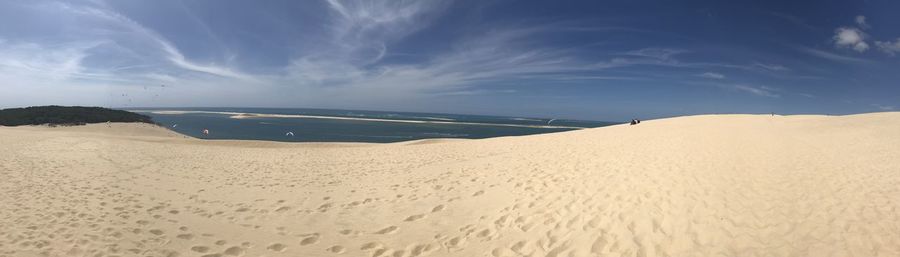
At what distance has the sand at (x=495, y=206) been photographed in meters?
6.46

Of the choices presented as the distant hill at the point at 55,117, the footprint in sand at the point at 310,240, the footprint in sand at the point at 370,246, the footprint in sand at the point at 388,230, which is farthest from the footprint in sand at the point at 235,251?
the distant hill at the point at 55,117

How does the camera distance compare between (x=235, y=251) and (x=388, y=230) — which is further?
(x=388, y=230)

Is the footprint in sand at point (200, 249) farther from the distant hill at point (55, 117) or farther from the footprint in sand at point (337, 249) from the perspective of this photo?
the distant hill at point (55, 117)

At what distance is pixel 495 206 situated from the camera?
29.5 feet

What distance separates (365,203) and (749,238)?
25.7ft

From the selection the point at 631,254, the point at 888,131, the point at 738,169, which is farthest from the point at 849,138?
the point at 631,254

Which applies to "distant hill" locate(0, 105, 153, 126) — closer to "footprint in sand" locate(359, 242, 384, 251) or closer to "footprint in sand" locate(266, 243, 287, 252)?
"footprint in sand" locate(266, 243, 287, 252)

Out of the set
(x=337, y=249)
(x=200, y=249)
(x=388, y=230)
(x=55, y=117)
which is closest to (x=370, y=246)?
(x=337, y=249)

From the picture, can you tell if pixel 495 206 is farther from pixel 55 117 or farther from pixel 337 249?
pixel 55 117

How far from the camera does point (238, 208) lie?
383 inches

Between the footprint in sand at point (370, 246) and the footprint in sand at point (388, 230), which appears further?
the footprint in sand at point (388, 230)

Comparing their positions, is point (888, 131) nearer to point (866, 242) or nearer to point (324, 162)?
point (866, 242)

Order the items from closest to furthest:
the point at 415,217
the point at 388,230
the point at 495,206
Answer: the point at 388,230 < the point at 415,217 < the point at 495,206

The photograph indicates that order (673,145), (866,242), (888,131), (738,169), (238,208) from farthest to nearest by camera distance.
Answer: (888,131)
(673,145)
(738,169)
(238,208)
(866,242)
